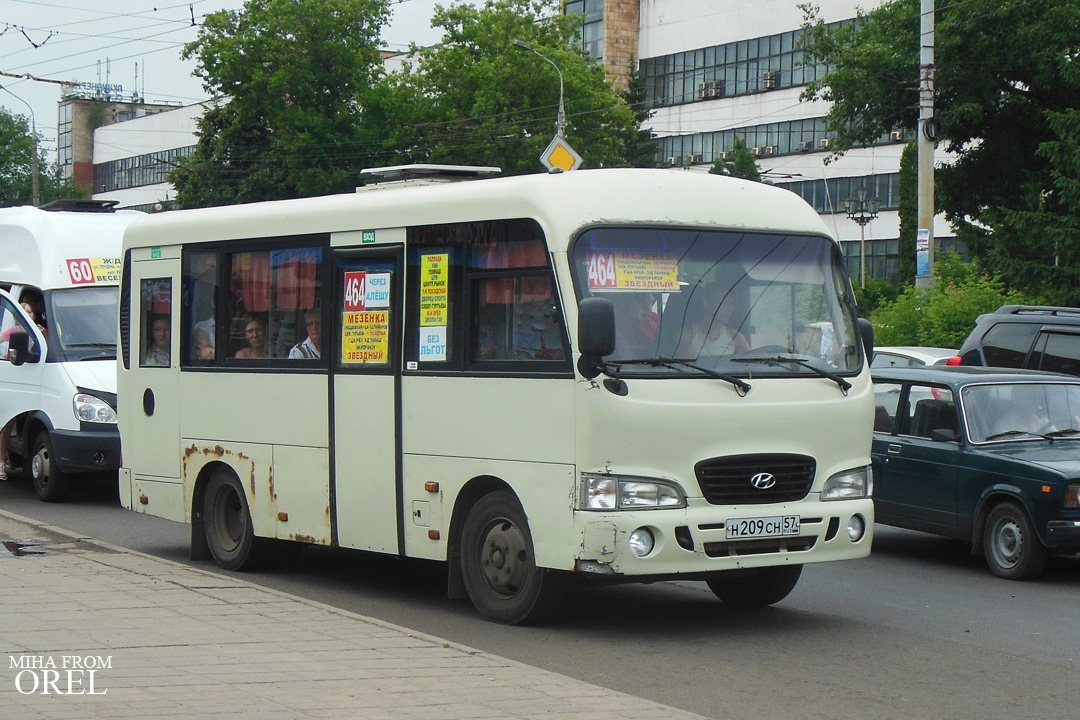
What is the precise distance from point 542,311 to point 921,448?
4.85 meters

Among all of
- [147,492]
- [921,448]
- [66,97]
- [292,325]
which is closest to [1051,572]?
[921,448]

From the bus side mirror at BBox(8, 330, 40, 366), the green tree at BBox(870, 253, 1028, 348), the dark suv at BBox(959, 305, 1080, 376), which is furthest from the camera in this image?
the green tree at BBox(870, 253, 1028, 348)

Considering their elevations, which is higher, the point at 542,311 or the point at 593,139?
the point at 593,139

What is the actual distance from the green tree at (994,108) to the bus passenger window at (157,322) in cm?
2353

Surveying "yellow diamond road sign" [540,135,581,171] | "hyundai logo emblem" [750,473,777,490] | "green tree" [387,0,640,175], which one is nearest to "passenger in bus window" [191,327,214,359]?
"hyundai logo emblem" [750,473,777,490]

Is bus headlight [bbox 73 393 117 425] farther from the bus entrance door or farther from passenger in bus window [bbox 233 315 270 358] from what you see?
the bus entrance door

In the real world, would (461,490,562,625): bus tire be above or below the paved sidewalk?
above

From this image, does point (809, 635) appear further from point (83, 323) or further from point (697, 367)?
point (83, 323)

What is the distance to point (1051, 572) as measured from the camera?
1188 centimetres

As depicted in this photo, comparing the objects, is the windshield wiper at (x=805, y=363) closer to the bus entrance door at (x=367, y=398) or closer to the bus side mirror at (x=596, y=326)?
the bus side mirror at (x=596, y=326)

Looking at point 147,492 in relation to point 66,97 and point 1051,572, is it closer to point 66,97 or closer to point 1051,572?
point 1051,572

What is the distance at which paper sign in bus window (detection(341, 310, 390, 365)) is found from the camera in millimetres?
9859

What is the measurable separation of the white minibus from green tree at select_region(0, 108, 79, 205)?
87.2 meters

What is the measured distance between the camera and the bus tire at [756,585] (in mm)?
9562
